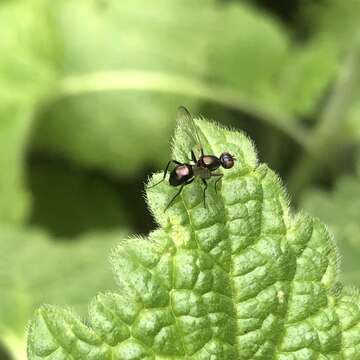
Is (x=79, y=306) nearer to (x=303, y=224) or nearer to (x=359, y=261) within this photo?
(x=359, y=261)

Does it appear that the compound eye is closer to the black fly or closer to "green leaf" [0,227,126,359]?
the black fly

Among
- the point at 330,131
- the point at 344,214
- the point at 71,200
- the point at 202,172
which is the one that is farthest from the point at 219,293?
the point at 71,200

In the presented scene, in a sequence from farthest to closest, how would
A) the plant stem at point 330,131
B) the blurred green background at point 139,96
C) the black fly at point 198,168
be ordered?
the blurred green background at point 139,96 → the plant stem at point 330,131 → the black fly at point 198,168

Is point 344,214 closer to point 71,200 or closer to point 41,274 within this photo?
point 41,274

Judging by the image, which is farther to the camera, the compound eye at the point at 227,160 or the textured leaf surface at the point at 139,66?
the textured leaf surface at the point at 139,66

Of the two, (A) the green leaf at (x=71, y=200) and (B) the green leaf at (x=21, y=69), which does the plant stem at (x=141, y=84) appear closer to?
(B) the green leaf at (x=21, y=69)

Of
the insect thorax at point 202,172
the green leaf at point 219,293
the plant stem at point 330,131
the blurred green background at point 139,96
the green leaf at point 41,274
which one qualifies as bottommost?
the green leaf at point 219,293

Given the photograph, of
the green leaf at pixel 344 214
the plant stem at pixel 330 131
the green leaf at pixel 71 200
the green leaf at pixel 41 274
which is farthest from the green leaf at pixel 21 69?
the green leaf at pixel 344 214
